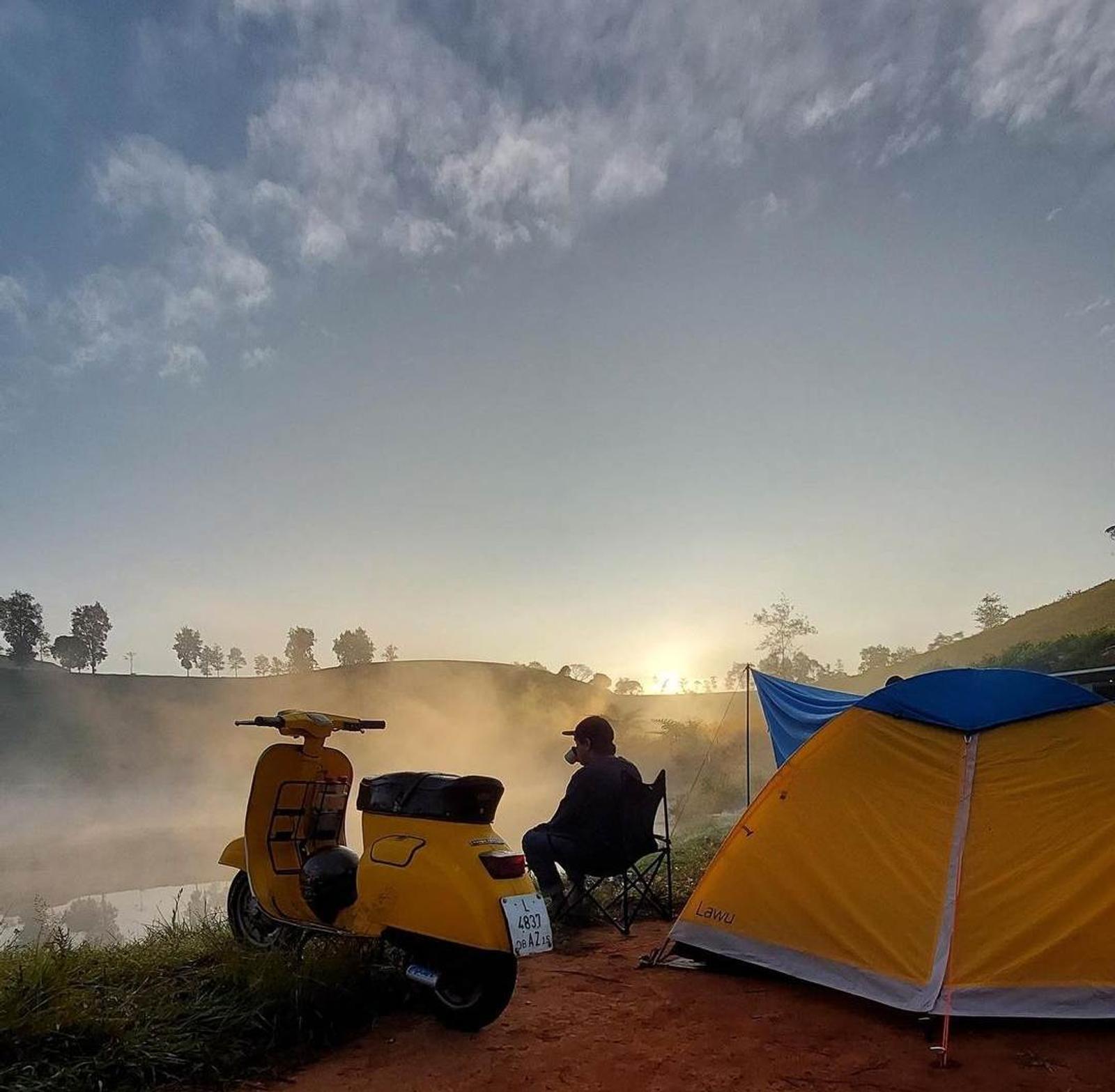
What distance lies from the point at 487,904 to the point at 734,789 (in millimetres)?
16754

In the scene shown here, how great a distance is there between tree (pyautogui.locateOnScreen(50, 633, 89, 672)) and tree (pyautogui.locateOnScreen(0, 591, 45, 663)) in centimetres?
728

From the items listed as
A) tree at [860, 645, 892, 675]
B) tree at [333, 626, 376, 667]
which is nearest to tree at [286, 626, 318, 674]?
tree at [333, 626, 376, 667]

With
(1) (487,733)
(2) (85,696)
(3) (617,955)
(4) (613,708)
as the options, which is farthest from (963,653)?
(2) (85,696)

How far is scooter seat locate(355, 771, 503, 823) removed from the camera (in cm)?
351

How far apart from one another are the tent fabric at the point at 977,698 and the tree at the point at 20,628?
221 feet

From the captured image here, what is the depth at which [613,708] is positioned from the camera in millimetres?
35719

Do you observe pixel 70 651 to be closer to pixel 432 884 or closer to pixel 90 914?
pixel 90 914

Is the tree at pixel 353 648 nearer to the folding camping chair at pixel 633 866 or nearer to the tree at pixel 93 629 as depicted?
the tree at pixel 93 629

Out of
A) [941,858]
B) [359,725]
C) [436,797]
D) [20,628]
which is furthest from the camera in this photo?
[20,628]

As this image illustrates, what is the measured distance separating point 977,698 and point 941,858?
0.95 meters

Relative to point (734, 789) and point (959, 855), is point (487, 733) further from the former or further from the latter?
point (959, 855)

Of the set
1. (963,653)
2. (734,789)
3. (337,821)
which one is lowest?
(734,789)

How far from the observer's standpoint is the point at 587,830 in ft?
16.4

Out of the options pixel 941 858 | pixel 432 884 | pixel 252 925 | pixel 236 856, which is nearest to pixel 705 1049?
pixel 432 884
